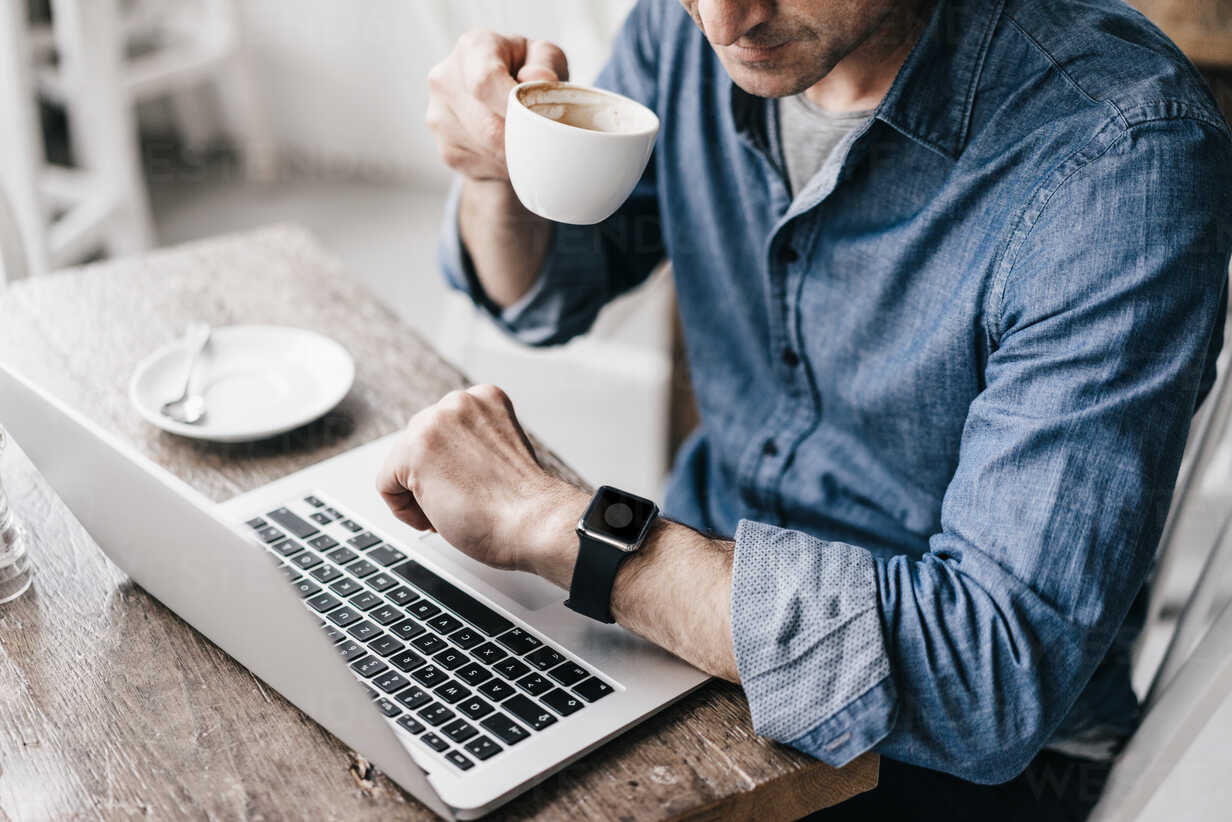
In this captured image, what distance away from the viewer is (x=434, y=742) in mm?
643

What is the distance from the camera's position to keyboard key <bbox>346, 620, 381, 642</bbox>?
72 centimetres

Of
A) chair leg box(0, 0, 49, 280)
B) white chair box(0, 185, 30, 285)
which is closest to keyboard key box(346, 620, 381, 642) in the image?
white chair box(0, 185, 30, 285)

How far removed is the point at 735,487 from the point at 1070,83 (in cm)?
52

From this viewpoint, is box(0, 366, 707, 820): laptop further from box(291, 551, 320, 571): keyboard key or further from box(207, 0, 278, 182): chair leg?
box(207, 0, 278, 182): chair leg

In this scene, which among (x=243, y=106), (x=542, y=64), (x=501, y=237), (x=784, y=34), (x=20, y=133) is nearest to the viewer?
(x=784, y=34)

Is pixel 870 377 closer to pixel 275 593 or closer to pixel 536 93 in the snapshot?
pixel 536 93

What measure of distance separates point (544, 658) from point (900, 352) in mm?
417

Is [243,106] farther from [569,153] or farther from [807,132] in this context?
[569,153]

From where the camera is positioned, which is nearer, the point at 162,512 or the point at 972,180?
the point at 162,512

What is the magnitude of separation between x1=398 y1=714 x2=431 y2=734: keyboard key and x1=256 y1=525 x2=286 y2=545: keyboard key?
0.70ft

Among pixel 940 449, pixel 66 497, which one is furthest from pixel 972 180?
pixel 66 497

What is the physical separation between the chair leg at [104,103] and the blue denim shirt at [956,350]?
65.0 inches

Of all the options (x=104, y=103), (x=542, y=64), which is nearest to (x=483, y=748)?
(x=542, y=64)

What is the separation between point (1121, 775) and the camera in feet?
2.81
